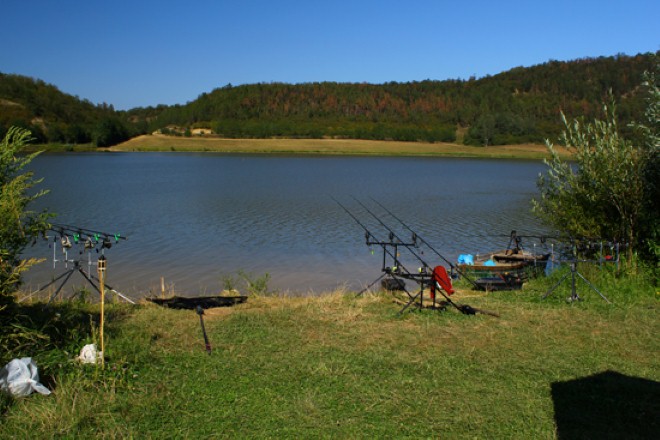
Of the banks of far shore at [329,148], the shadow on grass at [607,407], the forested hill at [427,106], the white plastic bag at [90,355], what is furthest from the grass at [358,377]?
the forested hill at [427,106]

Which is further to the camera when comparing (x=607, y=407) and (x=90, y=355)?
(x=90, y=355)

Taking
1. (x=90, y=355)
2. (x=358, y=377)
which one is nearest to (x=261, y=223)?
(x=90, y=355)

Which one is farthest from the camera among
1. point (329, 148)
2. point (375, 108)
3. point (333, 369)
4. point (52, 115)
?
point (375, 108)

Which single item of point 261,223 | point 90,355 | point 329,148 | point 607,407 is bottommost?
point 261,223

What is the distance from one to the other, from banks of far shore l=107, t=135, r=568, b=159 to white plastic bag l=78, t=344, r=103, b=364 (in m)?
95.9

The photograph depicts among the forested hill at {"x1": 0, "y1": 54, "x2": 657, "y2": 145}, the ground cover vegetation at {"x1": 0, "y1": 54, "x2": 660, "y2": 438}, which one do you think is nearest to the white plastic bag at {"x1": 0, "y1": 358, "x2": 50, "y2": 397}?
the ground cover vegetation at {"x1": 0, "y1": 54, "x2": 660, "y2": 438}

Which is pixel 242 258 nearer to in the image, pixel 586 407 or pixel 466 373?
pixel 466 373

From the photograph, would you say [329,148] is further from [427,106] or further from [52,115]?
[52,115]

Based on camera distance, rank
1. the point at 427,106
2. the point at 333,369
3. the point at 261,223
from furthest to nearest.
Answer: the point at 427,106 < the point at 261,223 < the point at 333,369

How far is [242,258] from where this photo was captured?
1830 cm

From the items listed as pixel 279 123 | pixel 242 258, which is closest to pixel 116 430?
pixel 242 258

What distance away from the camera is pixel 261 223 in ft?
82.5

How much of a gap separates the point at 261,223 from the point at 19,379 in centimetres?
1965

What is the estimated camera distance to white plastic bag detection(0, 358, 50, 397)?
5494mm
